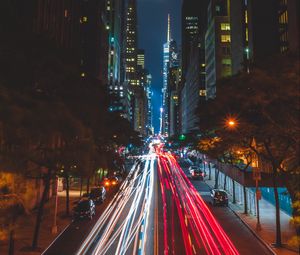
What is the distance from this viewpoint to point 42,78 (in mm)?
17688

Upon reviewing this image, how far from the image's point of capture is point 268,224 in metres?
29.7

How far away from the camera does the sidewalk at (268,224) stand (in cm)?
2391

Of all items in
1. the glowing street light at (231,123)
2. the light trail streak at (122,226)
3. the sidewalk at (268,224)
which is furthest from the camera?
the glowing street light at (231,123)

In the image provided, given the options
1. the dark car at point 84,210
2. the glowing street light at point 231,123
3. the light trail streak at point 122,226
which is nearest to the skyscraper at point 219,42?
the light trail streak at point 122,226

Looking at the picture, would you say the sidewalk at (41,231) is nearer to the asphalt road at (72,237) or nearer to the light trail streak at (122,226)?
the asphalt road at (72,237)

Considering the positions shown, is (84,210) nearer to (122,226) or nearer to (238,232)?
(122,226)

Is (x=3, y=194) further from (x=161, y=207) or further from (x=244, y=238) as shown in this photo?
(x=161, y=207)

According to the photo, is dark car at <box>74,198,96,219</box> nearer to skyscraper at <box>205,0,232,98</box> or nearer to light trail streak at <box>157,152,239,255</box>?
light trail streak at <box>157,152,239,255</box>

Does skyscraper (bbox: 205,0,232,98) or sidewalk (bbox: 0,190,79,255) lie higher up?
skyscraper (bbox: 205,0,232,98)

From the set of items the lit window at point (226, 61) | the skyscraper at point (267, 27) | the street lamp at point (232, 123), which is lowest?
the street lamp at point (232, 123)

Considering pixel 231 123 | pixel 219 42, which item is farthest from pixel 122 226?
pixel 219 42

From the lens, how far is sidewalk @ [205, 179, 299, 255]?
23.9 m

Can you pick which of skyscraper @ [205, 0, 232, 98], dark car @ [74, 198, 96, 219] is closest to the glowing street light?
Answer: dark car @ [74, 198, 96, 219]

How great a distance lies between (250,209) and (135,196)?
1423cm
